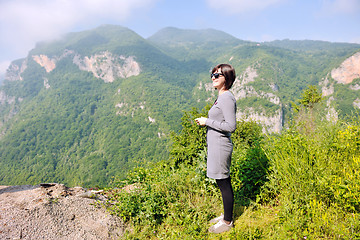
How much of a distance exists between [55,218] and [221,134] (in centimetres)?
291

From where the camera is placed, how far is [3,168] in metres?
102

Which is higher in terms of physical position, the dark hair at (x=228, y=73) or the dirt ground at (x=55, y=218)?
the dark hair at (x=228, y=73)

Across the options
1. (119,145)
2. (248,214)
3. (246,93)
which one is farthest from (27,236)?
(246,93)

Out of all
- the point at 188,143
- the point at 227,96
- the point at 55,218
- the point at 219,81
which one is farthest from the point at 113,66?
the point at 227,96

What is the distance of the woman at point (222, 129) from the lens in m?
2.15

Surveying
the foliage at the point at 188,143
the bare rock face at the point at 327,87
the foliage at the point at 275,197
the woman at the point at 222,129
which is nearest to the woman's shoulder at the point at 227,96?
the woman at the point at 222,129

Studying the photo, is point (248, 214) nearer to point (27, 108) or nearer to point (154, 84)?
point (154, 84)

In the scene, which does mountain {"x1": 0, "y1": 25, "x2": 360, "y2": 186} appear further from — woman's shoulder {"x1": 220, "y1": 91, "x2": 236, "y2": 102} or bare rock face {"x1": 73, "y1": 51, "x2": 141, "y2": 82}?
woman's shoulder {"x1": 220, "y1": 91, "x2": 236, "y2": 102}

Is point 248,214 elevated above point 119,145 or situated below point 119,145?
above

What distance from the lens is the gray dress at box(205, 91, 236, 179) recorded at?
2.15m

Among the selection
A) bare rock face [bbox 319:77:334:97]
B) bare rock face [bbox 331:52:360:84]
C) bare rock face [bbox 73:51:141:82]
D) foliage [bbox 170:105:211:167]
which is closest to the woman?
foliage [bbox 170:105:211:167]

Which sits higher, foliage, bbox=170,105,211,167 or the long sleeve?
the long sleeve

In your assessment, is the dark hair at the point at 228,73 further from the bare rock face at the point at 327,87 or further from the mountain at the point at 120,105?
the bare rock face at the point at 327,87

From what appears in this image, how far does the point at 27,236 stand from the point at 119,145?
110 meters
